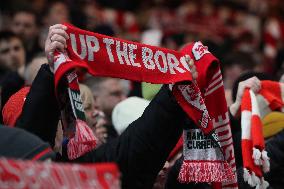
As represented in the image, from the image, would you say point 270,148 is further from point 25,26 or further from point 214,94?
point 25,26

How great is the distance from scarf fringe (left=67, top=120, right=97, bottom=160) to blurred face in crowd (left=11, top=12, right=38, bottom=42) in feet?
17.6

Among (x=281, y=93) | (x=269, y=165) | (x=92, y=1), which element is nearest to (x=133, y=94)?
(x=281, y=93)

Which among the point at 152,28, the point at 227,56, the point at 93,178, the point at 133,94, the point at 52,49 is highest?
the point at 152,28

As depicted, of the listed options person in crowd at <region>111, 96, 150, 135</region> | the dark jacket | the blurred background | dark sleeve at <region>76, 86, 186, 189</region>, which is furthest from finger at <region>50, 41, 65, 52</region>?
the blurred background

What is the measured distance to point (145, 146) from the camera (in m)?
3.64

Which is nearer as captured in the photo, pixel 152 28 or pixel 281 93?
pixel 281 93

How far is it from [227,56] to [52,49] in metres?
5.17

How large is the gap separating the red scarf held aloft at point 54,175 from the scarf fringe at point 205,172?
1033 mm

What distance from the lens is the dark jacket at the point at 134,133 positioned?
141 inches

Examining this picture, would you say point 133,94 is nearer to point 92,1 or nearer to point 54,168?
point 54,168

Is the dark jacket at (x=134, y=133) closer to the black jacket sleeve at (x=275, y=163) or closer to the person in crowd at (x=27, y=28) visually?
the black jacket sleeve at (x=275, y=163)

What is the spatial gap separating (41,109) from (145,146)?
43 centimetres

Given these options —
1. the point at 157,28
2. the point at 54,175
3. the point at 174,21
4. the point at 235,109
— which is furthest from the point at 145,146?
the point at 174,21

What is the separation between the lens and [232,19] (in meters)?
13.5
